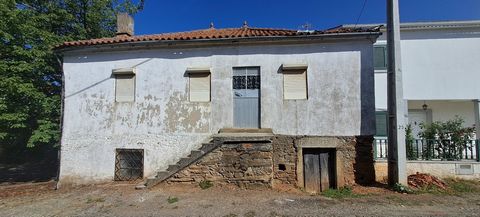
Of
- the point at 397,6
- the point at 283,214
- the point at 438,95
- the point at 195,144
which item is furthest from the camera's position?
the point at 438,95

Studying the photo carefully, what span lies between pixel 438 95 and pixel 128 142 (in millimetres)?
12806

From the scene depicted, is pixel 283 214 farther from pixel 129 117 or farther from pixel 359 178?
pixel 129 117

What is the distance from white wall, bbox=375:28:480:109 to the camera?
1085 cm

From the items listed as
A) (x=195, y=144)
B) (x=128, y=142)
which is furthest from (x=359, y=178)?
(x=128, y=142)

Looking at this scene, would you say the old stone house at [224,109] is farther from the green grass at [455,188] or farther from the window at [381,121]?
the window at [381,121]

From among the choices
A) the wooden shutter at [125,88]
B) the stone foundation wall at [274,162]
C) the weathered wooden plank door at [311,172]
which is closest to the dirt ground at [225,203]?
the stone foundation wall at [274,162]

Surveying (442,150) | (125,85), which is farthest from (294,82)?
(125,85)

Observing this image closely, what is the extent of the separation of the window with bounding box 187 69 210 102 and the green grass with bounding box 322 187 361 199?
519 cm

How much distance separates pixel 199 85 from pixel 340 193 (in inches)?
239

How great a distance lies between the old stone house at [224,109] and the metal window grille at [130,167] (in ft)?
0.12

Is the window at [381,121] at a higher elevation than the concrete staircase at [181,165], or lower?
higher

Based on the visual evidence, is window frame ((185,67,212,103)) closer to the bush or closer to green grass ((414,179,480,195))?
the bush

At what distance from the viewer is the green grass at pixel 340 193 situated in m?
7.79

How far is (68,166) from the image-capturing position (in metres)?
9.87
